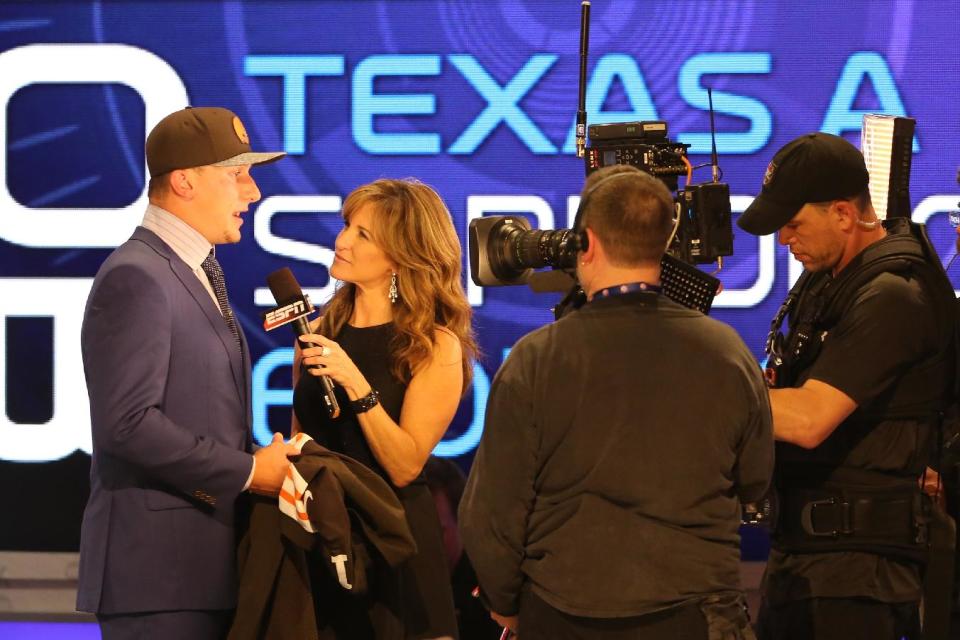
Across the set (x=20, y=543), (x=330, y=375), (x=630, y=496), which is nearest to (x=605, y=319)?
(x=630, y=496)

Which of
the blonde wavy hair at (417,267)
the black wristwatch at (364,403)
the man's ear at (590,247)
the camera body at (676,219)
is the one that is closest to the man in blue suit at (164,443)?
the black wristwatch at (364,403)

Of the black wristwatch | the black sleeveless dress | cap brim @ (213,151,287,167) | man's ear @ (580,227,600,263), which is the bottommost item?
the black sleeveless dress

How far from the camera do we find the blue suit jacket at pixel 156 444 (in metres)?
2.54

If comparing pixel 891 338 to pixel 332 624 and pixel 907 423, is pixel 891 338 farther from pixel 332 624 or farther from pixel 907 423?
pixel 332 624

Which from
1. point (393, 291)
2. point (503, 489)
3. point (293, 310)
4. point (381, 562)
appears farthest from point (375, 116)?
point (503, 489)

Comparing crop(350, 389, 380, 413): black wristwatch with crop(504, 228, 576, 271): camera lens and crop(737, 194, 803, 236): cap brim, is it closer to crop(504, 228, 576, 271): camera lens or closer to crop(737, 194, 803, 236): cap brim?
crop(504, 228, 576, 271): camera lens

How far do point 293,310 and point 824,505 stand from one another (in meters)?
1.37

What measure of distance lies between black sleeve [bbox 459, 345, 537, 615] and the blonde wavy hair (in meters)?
0.81

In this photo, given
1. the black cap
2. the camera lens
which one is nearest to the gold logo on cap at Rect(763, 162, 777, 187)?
the black cap

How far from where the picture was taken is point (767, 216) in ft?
→ 10.1

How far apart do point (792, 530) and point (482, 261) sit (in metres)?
1.02

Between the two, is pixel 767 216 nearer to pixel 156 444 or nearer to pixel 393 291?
pixel 393 291

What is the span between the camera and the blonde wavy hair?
3135 millimetres

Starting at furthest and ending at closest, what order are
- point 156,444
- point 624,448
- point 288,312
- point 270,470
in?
point 288,312, point 270,470, point 156,444, point 624,448
